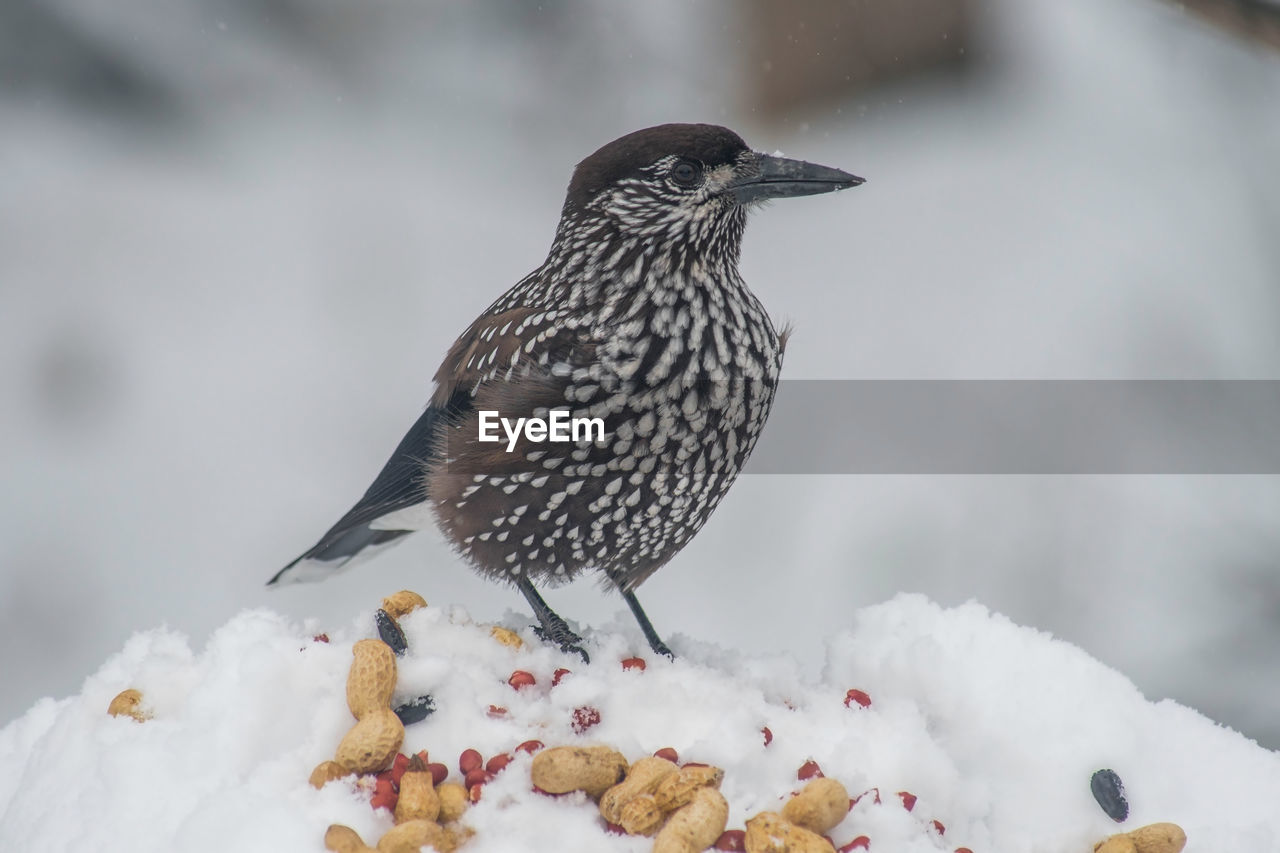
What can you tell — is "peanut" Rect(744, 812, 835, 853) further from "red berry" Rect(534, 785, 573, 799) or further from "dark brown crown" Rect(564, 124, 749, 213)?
"dark brown crown" Rect(564, 124, 749, 213)

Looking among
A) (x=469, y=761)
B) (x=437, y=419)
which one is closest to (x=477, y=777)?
(x=469, y=761)

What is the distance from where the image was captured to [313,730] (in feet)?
5.91

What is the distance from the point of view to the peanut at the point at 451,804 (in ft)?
5.45

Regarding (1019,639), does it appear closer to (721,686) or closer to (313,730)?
(721,686)

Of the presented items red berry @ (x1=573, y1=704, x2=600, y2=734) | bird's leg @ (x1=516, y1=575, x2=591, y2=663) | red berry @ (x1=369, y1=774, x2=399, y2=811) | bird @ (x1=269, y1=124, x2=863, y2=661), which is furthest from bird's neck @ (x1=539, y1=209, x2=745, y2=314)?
red berry @ (x1=369, y1=774, x2=399, y2=811)

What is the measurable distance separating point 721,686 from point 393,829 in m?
0.71

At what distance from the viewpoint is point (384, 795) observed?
5.49 feet

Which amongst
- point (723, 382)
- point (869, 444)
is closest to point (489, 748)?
point (723, 382)

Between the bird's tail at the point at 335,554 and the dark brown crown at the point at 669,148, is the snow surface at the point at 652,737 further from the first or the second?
the dark brown crown at the point at 669,148

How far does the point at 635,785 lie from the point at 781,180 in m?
1.17

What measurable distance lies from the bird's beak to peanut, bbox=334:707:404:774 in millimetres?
1193

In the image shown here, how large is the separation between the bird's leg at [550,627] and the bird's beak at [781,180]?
913mm

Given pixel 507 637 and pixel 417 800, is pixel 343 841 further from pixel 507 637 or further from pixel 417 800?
pixel 507 637

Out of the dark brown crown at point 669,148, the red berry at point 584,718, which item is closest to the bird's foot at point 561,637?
the red berry at point 584,718
